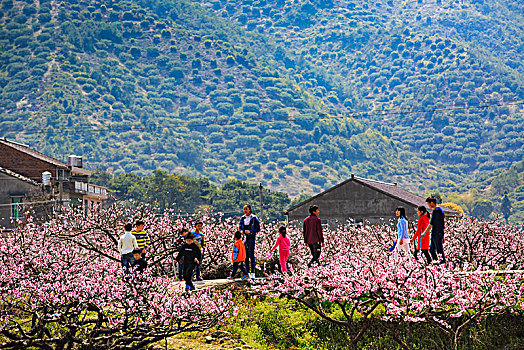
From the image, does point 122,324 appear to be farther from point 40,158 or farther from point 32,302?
point 40,158

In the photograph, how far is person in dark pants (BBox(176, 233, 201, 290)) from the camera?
19.1m

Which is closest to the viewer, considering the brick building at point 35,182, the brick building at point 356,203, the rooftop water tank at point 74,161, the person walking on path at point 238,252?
the person walking on path at point 238,252

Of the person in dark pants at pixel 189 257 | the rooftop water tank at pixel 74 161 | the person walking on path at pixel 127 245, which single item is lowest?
the person in dark pants at pixel 189 257

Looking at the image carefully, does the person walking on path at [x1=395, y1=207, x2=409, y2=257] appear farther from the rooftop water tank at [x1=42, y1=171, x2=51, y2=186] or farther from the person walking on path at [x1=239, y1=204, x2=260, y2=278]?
the rooftop water tank at [x1=42, y1=171, x2=51, y2=186]

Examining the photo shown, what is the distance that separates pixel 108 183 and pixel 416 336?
3923 inches

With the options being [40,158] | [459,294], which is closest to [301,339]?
[459,294]

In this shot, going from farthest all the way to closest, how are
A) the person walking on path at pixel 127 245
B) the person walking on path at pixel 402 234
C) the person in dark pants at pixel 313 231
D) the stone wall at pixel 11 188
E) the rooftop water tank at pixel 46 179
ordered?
the stone wall at pixel 11 188 → the rooftop water tank at pixel 46 179 → the person in dark pants at pixel 313 231 → the person walking on path at pixel 402 234 → the person walking on path at pixel 127 245

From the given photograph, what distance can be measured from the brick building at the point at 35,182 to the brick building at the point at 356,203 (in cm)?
→ 1972

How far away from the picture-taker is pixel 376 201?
63.3 m

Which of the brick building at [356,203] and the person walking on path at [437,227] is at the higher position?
the brick building at [356,203]

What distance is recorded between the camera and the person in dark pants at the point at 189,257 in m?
19.1

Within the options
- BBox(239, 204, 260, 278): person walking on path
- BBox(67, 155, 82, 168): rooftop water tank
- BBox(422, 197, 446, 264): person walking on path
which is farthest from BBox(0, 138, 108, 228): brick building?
BBox(422, 197, 446, 264): person walking on path

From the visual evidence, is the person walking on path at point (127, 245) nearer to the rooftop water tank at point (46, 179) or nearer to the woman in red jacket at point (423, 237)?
the woman in red jacket at point (423, 237)

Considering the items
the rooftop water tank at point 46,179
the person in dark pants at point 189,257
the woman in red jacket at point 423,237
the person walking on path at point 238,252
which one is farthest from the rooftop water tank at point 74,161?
the woman in red jacket at point 423,237
